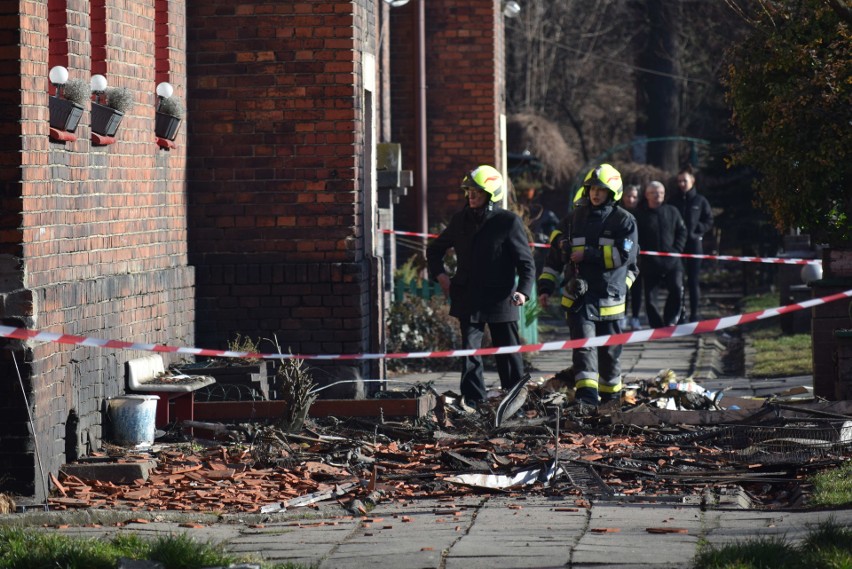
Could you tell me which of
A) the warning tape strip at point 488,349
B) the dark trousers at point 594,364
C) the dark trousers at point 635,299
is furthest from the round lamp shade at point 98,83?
the dark trousers at point 635,299

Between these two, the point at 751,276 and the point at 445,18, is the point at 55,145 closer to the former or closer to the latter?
the point at 445,18

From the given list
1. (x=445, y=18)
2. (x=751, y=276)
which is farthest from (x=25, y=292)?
(x=751, y=276)

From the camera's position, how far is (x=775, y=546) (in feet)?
18.6

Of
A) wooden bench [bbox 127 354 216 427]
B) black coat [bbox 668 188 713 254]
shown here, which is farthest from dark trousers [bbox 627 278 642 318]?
wooden bench [bbox 127 354 216 427]

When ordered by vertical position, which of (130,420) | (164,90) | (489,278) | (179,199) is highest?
(164,90)

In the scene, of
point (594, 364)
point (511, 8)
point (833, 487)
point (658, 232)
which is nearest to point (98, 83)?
point (594, 364)

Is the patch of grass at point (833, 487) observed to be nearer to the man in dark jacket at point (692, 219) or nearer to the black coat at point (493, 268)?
the black coat at point (493, 268)

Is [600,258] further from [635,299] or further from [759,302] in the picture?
[759,302]

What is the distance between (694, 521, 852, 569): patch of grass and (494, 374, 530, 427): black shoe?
423 cm

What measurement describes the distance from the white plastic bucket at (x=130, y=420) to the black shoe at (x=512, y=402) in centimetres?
246

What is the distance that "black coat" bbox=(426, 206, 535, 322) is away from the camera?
11.2m

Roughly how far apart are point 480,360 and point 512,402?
95 centimetres

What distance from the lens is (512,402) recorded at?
10344 mm

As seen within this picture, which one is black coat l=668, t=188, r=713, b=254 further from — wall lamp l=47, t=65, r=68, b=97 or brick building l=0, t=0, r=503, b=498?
wall lamp l=47, t=65, r=68, b=97
